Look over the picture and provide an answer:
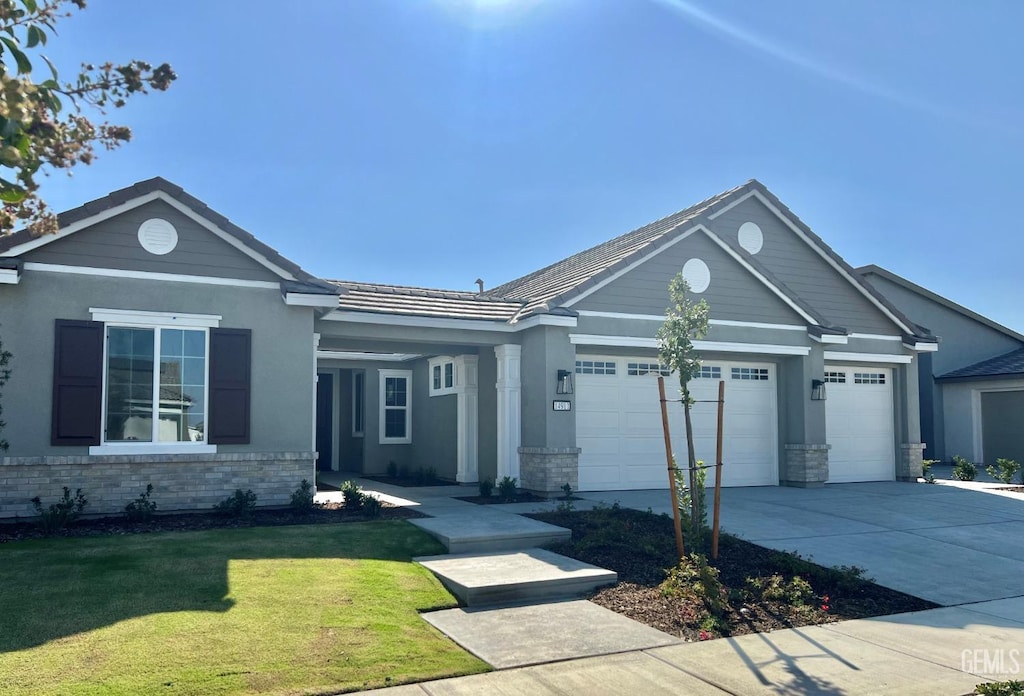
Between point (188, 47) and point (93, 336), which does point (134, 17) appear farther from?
point (93, 336)

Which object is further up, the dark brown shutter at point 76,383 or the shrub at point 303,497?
the dark brown shutter at point 76,383

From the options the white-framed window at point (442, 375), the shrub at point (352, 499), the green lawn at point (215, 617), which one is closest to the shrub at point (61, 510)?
the green lawn at point (215, 617)

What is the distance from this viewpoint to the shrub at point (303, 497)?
11484mm

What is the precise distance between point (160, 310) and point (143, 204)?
155 cm

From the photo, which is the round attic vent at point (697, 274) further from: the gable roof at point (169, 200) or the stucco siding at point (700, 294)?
the gable roof at point (169, 200)

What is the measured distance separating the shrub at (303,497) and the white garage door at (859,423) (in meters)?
11.0

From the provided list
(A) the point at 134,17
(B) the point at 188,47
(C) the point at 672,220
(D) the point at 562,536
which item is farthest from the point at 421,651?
(C) the point at 672,220

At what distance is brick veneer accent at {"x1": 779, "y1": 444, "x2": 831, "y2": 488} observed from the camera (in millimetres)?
15578

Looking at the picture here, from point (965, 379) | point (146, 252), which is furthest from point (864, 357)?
point (146, 252)

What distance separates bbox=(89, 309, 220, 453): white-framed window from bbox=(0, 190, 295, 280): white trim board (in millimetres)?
1116

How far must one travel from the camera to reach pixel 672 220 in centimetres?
1741

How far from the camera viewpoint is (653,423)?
591 inches

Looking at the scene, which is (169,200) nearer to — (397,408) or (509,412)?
(509,412)

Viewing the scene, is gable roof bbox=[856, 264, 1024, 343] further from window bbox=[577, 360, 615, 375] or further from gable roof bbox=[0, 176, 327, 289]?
gable roof bbox=[0, 176, 327, 289]
